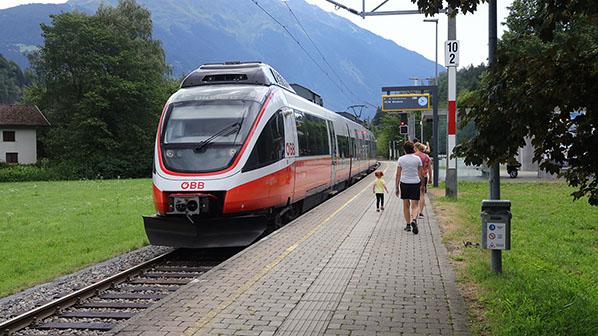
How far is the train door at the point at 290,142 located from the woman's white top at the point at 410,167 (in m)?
2.43

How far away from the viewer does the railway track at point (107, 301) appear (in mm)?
5789

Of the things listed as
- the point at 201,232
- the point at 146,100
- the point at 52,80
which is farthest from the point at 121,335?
the point at 52,80

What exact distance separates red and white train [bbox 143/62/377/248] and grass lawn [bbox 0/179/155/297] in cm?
206

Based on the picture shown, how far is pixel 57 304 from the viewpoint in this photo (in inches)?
253

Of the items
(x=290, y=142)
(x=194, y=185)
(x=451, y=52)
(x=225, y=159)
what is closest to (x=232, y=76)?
(x=290, y=142)

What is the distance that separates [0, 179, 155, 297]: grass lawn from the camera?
30.5ft

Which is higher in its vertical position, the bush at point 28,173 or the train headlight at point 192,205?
the train headlight at point 192,205

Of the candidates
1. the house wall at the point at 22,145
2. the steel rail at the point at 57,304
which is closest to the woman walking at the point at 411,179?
the steel rail at the point at 57,304

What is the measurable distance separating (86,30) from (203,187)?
154ft

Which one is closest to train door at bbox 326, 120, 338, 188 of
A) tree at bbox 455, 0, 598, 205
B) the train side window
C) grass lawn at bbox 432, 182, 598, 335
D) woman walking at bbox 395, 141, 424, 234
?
the train side window

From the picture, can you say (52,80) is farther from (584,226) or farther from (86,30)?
(584,226)

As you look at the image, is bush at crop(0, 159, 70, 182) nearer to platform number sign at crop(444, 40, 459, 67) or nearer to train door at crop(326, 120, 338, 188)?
train door at crop(326, 120, 338, 188)

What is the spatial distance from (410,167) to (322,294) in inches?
192

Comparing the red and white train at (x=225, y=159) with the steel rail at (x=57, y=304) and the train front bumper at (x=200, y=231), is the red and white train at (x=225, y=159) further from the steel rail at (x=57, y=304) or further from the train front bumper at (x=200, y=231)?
the steel rail at (x=57, y=304)
